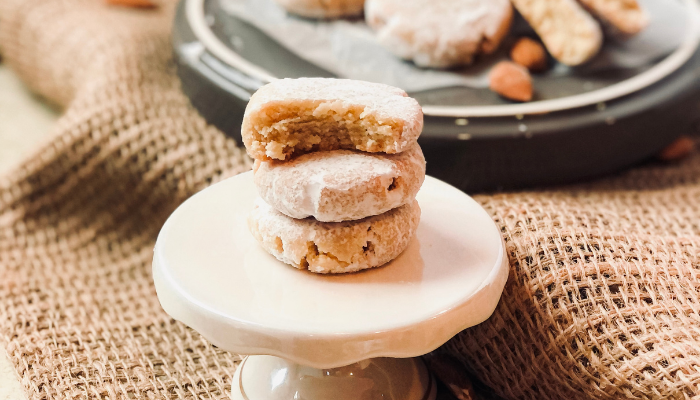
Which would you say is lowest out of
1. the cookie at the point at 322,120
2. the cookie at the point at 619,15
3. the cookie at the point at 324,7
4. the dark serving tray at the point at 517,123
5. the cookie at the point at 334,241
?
the dark serving tray at the point at 517,123

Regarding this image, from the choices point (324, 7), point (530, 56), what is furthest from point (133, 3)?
point (530, 56)

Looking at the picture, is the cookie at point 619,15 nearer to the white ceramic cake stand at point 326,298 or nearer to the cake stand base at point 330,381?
the white ceramic cake stand at point 326,298

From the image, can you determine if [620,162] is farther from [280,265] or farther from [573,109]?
[280,265]

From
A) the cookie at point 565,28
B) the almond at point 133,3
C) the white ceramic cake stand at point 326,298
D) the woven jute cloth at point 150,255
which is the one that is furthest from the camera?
the almond at point 133,3

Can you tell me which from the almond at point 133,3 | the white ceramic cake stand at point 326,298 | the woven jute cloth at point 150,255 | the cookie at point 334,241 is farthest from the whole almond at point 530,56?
the almond at point 133,3

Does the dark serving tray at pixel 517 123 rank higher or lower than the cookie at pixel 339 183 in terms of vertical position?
lower

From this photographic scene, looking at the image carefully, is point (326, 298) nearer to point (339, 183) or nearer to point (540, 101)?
point (339, 183)
